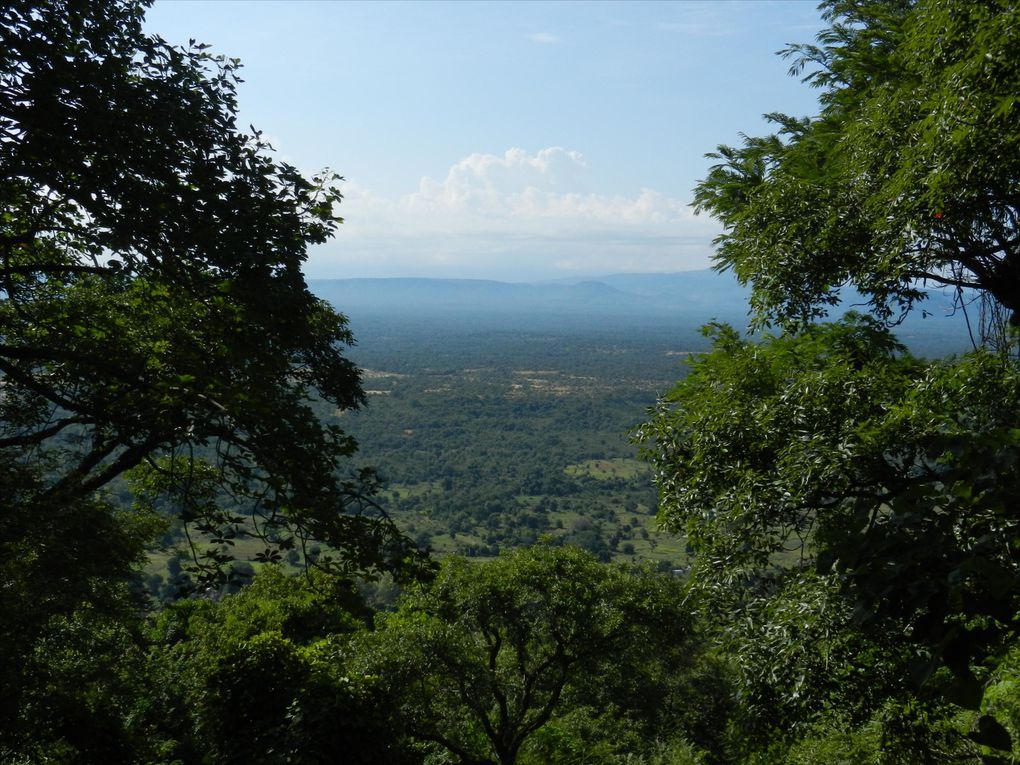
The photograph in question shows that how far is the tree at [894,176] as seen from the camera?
201 inches

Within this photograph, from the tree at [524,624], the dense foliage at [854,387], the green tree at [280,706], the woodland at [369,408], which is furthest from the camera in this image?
the tree at [524,624]

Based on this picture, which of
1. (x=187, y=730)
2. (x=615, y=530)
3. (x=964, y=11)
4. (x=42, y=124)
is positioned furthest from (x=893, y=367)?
(x=615, y=530)

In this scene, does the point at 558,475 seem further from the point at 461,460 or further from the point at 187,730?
the point at 187,730

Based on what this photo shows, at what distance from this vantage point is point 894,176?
5965 millimetres

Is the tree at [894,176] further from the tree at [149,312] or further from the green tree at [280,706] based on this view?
the green tree at [280,706]

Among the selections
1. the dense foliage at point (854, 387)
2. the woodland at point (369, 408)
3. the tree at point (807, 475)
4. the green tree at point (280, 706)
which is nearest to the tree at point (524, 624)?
the woodland at point (369, 408)

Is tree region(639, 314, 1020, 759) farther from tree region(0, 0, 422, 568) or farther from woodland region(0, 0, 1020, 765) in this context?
tree region(0, 0, 422, 568)

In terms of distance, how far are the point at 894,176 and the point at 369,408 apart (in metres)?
5.59

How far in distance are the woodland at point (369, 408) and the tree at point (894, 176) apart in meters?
0.04

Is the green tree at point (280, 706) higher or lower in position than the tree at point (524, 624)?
higher

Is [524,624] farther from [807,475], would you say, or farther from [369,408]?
[807,475]

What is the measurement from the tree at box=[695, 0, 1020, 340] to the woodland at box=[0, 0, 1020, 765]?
1.4 inches

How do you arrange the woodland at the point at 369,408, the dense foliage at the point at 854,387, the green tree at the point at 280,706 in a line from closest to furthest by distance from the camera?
the woodland at the point at 369,408 < the dense foliage at the point at 854,387 < the green tree at the point at 280,706

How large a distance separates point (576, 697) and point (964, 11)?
15856 mm
